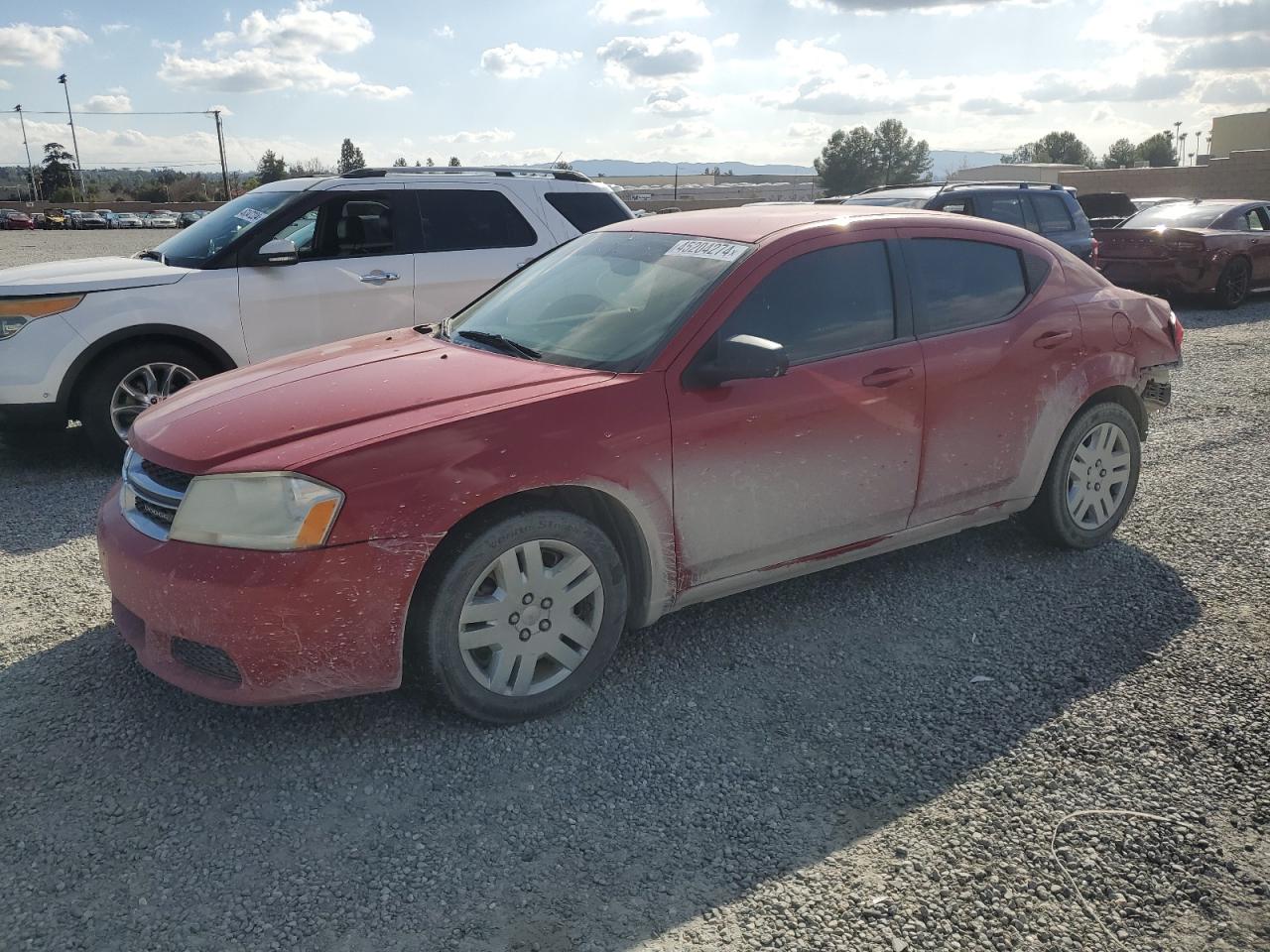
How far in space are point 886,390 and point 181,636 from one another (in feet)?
8.86

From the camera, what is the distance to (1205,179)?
37094 mm

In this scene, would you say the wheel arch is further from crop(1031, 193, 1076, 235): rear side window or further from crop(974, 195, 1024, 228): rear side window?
crop(1031, 193, 1076, 235): rear side window

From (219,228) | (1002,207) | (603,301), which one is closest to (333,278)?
(219,228)

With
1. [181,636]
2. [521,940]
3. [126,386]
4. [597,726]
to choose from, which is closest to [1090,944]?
[521,940]

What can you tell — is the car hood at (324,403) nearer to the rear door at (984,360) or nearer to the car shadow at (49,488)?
the rear door at (984,360)

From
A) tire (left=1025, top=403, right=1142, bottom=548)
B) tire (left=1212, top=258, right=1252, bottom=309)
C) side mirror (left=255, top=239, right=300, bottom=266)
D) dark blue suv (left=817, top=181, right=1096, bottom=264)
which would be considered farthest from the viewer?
tire (left=1212, top=258, right=1252, bottom=309)

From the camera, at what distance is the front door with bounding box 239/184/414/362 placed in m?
6.75

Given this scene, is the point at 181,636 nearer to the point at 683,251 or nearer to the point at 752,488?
the point at 752,488

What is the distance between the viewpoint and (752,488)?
372 centimetres

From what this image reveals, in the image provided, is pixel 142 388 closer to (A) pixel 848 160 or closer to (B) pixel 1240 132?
(B) pixel 1240 132

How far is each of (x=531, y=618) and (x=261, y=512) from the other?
0.91 metres

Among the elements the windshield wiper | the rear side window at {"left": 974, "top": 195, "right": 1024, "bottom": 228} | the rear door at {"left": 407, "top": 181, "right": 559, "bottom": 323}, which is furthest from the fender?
the rear side window at {"left": 974, "top": 195, "right": 1024, "bottom": 228}

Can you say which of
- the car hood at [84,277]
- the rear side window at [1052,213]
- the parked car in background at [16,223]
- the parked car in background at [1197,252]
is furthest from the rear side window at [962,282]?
the parked car in background at [16,223]

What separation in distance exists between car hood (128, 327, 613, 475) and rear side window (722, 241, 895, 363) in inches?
27.1
